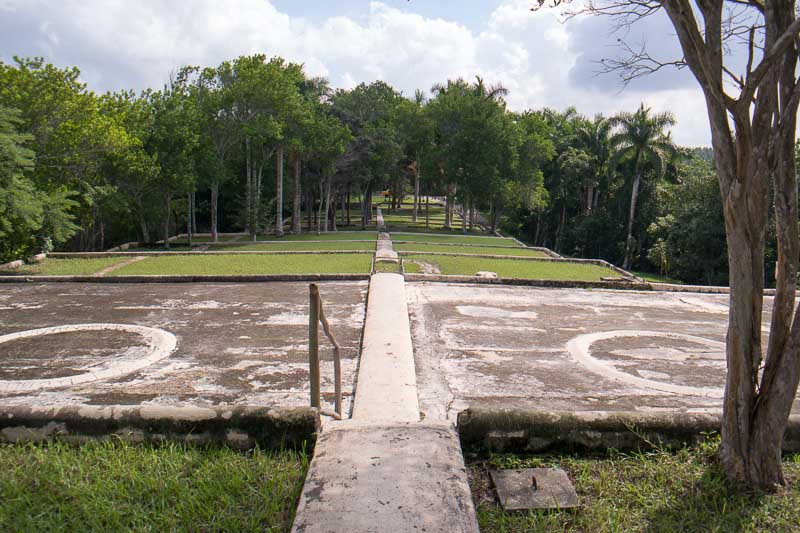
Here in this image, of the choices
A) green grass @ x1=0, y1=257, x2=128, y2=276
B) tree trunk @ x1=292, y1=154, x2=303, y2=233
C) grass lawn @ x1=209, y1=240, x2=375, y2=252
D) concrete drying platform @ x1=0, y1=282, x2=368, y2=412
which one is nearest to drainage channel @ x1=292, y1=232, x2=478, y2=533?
concrete drying platform @ x1=0, y1=282, x2=368, y2=412

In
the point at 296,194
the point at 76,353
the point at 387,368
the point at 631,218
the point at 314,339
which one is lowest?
the point at 76,353

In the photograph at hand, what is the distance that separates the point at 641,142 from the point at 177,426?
3544cm

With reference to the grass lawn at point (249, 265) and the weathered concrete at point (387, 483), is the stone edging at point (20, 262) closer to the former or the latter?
the grass lawn at point (249, 265)

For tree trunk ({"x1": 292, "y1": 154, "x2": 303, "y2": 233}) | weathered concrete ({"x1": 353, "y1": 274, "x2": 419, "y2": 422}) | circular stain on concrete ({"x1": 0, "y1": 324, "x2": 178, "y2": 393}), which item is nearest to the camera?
weathered concrete ({"x1": 353, "y1": 274, "x2": 419, "y2": 422})

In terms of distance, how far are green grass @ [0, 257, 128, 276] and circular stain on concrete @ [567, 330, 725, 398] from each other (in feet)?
40.6

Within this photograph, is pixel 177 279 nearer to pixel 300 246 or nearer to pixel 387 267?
pixel 387 267

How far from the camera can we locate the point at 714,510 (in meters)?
3.78

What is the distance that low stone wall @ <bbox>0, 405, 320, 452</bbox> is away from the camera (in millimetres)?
4477

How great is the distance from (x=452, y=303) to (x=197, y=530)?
328 inches

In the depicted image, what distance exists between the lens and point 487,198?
36844 millimetres

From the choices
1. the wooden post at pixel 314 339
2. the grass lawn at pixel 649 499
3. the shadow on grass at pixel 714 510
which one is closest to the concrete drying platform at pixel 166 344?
the wooden post at pixel 314 339

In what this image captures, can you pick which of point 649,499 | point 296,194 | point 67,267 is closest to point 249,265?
point 67,267

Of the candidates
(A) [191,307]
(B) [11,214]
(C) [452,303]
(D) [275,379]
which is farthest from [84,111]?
(D) [275,379]

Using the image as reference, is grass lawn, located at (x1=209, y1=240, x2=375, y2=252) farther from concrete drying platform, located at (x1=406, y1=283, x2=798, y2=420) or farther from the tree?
the tree
